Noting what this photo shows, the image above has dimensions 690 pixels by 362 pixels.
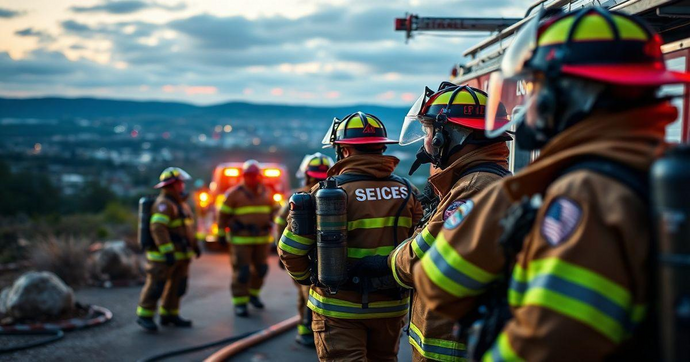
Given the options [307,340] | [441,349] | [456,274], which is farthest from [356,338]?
[307,340]

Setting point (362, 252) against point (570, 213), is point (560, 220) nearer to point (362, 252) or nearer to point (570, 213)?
point (570, 213)

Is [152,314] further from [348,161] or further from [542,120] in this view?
[542,120]

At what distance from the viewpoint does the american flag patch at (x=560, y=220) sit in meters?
1.57

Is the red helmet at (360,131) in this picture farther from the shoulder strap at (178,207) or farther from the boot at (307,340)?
the shoulder strap at (178,207)

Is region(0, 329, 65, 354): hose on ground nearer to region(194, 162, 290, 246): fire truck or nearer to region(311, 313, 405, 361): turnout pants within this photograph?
region(311, 313, 405, 361): turnout pants

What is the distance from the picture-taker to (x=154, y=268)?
7777 mm

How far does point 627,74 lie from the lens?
5.74 feet

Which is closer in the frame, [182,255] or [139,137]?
[182,255]

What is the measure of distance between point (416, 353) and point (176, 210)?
532 cm

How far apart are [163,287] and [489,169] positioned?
5631 millimetres

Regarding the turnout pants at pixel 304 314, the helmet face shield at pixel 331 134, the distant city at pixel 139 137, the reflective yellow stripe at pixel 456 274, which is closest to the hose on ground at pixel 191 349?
the turnout pants at pixel 304 314

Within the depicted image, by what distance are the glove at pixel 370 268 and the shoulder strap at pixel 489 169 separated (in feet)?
3.08

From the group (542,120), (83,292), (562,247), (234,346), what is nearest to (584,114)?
(542,120)

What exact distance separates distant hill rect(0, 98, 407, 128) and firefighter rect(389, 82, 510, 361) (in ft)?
211
